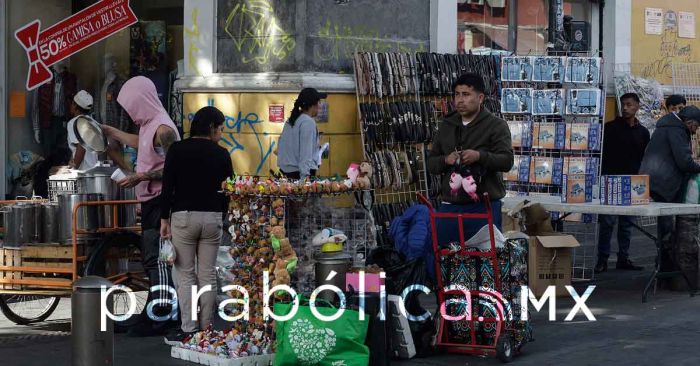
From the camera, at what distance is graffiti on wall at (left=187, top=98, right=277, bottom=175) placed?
13500 millimetres

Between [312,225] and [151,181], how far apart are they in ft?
5.32

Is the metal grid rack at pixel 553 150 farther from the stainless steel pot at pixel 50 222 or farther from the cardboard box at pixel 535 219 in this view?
the stainless steel pot at pixel 50 222

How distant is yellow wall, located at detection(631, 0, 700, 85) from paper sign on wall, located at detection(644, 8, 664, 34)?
2.4 inches

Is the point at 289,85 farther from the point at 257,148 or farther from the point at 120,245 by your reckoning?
the point at 120,245

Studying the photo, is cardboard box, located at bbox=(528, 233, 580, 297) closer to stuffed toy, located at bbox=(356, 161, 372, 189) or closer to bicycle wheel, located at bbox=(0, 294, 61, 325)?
stuffed toy, located at bbox=(356, 161, 372, 189)

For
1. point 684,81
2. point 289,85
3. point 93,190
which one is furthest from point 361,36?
point 684,81

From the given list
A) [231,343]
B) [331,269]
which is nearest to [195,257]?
[231,343]

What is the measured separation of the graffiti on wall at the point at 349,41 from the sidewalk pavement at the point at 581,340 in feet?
→ 13.0

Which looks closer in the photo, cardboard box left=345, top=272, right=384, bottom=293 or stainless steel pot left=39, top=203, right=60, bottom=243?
cardboard box left=345, top=272, right=384, bottom=293

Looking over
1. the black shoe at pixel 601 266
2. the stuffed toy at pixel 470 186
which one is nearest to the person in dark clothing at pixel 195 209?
the stuffed toy at pixel 470 186

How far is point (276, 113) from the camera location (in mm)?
13391

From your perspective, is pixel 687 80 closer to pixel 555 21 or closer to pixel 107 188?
pixel 555 21

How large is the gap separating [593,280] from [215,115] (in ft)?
17.3

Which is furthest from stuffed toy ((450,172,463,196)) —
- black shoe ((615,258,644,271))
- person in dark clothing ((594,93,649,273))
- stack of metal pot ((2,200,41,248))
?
black shoe ((615,258,644,271))
